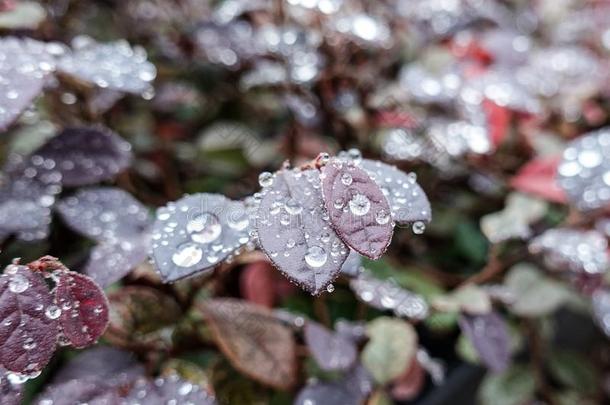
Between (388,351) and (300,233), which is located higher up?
(300,233)

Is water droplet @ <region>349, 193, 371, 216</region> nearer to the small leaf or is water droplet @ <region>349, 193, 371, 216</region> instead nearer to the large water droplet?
the large water droplet

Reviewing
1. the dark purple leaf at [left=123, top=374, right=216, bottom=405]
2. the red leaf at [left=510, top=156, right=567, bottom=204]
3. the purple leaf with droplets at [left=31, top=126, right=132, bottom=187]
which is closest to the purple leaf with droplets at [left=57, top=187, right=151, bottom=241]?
the purple leaf with droplets at [left=31, top=126, right=132, bottom=187]

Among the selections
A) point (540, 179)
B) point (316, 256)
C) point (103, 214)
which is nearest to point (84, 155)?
point (103, 214)

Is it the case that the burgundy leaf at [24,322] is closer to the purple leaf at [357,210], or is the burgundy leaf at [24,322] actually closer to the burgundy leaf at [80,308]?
the burgundy leaf at [80,308]

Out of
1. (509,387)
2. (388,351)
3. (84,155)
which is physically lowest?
(509,387)

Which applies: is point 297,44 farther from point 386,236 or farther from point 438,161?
point 386,236

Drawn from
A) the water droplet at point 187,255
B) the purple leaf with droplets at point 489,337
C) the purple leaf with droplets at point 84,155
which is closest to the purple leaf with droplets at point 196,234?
the water droplet at point 187,255

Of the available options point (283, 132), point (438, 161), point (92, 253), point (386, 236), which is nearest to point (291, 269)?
point (386, 236)

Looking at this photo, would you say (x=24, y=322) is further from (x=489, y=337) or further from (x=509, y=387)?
(x=509, y=387)
